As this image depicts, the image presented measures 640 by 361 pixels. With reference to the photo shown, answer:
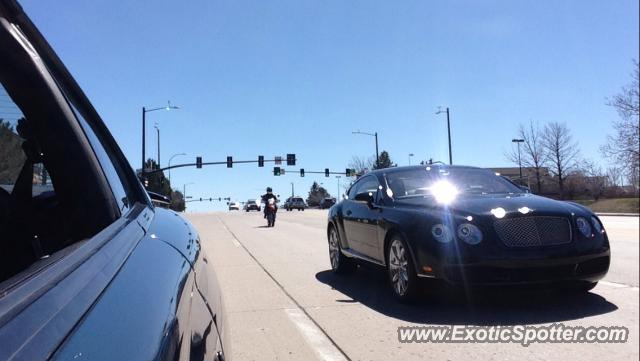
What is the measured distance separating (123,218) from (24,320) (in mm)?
1093

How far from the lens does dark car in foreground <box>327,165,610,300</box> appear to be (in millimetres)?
5512

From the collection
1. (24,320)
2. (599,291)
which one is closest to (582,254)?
(599,291)

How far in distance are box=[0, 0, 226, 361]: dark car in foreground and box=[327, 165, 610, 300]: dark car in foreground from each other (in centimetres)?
353

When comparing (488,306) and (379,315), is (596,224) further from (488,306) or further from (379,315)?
(379,315)

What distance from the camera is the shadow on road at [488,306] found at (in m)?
5.52

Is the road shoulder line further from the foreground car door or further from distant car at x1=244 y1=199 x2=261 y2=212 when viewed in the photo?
distant car at x1=244 y1=199 x2=261 y2=212

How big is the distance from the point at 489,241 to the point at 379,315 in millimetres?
1311

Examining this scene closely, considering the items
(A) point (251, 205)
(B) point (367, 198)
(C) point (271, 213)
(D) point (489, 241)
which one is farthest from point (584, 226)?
(A) point (251, 205)

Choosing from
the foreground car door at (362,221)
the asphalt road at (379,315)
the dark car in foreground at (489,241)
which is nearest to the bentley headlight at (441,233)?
the dark car in foreground at (489,241)

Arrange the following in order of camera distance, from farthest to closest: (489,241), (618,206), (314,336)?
1. (618,206)
2. (489,241)
3. (314,336)

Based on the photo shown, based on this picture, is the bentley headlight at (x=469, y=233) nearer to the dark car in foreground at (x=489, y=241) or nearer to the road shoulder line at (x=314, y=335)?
the dark car in foreground at (x=489, y=241)

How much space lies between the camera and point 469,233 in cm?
564

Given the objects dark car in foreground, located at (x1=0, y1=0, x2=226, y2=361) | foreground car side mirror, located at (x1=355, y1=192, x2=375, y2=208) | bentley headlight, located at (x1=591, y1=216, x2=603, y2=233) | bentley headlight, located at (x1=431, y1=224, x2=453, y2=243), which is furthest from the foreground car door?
dark car in foreground, located at (x1=0, y1=0, x2=226, y2=361)

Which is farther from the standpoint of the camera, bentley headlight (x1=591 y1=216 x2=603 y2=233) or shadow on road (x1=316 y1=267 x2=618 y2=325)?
bentley headlight (x1=591 y1=216 x2=603 y2=233)
